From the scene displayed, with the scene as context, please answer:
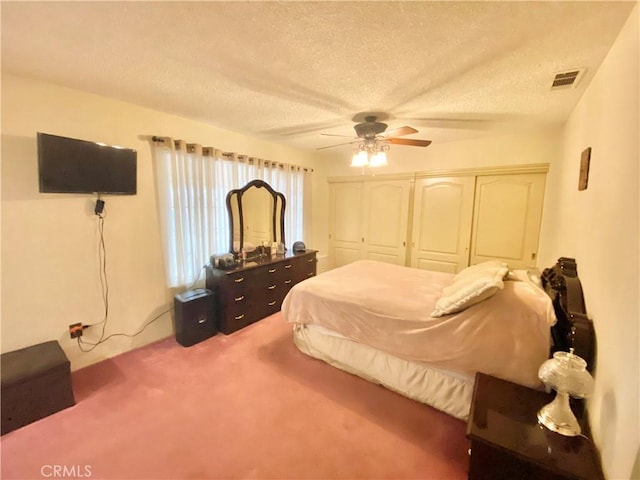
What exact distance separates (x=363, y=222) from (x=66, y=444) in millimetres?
4053

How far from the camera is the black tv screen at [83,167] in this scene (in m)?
2.00

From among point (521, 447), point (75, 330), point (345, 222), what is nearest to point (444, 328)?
point (521, 447)

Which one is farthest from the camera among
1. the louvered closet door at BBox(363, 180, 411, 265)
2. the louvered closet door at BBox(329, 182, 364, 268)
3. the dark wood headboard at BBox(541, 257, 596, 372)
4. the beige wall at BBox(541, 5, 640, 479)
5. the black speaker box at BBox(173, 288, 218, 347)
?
the louvered closet door at BBox(329, 182, 364, 268)

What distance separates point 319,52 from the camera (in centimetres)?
159

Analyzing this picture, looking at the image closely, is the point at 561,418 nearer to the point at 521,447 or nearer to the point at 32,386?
the point at 521,447

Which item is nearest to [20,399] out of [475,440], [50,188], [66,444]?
[66,444]

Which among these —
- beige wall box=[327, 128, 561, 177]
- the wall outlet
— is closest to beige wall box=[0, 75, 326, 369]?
the wall outlet

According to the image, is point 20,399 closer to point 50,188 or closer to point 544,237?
point 50,188

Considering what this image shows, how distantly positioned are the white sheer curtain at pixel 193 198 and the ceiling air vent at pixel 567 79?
304 cm

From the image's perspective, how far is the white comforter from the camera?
168 cm

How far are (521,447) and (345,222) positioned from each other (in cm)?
390

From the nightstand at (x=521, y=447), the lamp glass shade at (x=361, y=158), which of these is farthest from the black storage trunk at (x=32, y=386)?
the lamp glass shade at (x=361, y=158)

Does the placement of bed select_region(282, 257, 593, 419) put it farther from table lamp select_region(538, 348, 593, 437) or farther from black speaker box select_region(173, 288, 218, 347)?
black speaker box select_region(173, 288, 218, 347)

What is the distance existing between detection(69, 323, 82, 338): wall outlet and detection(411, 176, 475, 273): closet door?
4023 millimetres
